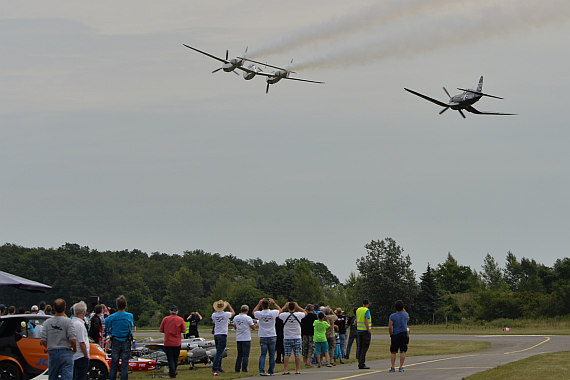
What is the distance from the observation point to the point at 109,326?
1781 cm

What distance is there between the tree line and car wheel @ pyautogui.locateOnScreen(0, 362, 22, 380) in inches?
2546

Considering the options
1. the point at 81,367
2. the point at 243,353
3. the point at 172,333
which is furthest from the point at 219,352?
the point at 81,367

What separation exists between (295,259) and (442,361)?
436 ft

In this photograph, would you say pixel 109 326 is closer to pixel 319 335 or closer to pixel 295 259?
pixel 319 335

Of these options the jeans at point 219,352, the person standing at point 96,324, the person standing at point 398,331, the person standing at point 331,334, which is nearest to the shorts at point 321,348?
the person standing at point 331,334

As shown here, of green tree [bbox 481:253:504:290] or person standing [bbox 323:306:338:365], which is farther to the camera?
green tree [bbox 481:253:504:290]

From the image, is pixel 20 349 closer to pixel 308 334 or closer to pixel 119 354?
pixel 119 354

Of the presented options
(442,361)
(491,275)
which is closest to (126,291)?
(491,275)

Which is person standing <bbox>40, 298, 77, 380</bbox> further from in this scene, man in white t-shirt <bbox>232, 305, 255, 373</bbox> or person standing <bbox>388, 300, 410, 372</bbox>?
person standing <bbox>388, 300, 410, 372</bbox>

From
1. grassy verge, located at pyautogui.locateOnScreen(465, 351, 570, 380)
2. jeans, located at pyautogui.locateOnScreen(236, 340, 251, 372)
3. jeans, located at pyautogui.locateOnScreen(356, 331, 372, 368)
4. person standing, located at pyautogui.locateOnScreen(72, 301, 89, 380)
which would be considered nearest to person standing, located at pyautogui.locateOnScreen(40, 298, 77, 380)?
person standing, located at pyautogui.locateOnScreen(72, 301, 89, 380)

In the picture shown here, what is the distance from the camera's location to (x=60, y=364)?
44.0 feet

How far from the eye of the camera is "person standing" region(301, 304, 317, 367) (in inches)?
911

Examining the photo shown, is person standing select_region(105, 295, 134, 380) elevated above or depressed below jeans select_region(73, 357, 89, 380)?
above

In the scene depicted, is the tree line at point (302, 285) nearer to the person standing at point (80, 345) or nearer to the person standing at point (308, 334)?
the person standing at point (308, 334)
